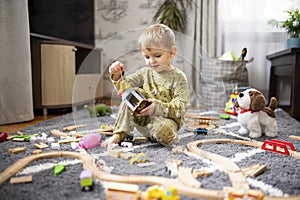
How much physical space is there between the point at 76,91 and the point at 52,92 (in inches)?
35.8

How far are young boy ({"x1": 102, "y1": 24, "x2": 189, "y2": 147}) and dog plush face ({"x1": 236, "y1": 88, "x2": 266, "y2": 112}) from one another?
13.7 inches

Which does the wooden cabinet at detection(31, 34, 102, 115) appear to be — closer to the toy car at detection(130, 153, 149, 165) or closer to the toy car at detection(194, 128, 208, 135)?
the toy car at detection(194, 128, 208, 135)

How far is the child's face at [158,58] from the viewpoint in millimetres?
1062

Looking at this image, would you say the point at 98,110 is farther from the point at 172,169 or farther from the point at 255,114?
the point at 255,114

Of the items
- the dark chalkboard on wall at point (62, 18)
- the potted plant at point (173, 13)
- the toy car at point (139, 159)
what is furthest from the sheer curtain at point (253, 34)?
the toy car at point (139, 159)

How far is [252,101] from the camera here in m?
1.34

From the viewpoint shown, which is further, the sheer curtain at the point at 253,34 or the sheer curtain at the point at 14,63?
the sheer curtain at the point at 253,34

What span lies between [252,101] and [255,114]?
0.23 feet

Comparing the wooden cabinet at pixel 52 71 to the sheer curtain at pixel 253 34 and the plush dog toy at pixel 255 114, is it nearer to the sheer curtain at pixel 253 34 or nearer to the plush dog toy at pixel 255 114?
the plush dog toy at pixel 255 114

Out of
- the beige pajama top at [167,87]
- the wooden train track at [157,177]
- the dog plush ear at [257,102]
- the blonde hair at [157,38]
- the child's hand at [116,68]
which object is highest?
the blonde hair at [157,38]

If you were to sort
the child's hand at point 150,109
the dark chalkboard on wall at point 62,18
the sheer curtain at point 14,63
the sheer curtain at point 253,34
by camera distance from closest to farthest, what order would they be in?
the child's hand at point 150,109 → the sheer curtain at point 14,63 → the dark chalkboard on wall at point 62,18 → the sheer curtain at point 253,34

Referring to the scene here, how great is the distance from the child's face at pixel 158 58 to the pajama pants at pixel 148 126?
188 mm

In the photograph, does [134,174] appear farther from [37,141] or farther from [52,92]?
[52,92]

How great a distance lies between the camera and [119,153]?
3.29ft
